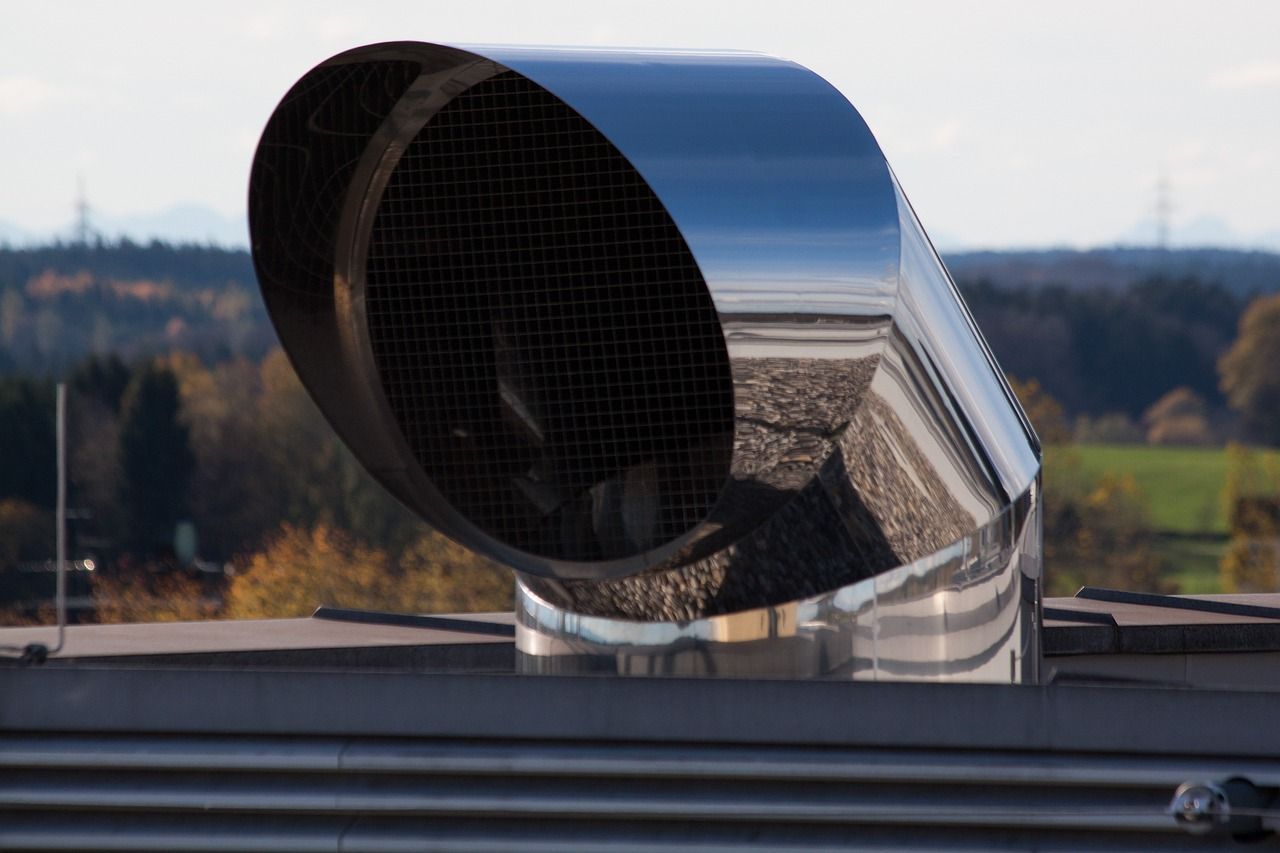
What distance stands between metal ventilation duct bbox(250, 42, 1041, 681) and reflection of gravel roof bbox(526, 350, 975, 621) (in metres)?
0.01

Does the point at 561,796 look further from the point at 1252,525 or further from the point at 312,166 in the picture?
the point at 1252,525

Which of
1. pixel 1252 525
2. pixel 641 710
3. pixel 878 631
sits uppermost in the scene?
pixel 878 631

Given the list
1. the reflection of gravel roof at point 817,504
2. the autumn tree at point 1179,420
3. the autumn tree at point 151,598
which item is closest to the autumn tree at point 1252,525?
the autumn tree at point 1179,420

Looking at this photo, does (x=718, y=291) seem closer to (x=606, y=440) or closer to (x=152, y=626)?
(x=606, y=440)

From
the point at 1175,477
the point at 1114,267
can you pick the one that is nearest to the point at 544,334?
the point at 1175,477

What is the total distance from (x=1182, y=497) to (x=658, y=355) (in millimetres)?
62677

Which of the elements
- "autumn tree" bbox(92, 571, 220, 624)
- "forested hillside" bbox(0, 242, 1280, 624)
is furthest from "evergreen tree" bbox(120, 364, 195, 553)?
"autumn tree" bbox(92, 571, 220, 624)

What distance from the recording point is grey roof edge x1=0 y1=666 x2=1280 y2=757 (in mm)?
5949

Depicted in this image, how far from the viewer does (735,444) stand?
687cm

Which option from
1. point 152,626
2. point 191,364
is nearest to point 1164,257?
point 191,364

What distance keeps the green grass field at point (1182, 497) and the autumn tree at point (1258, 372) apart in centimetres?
216

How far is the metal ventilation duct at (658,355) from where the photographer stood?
683 cm

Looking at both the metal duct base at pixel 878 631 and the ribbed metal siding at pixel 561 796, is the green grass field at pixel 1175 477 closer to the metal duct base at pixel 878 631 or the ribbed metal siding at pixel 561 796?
the metal duct base at pixel 878 631

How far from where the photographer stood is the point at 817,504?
7145 millimetres
